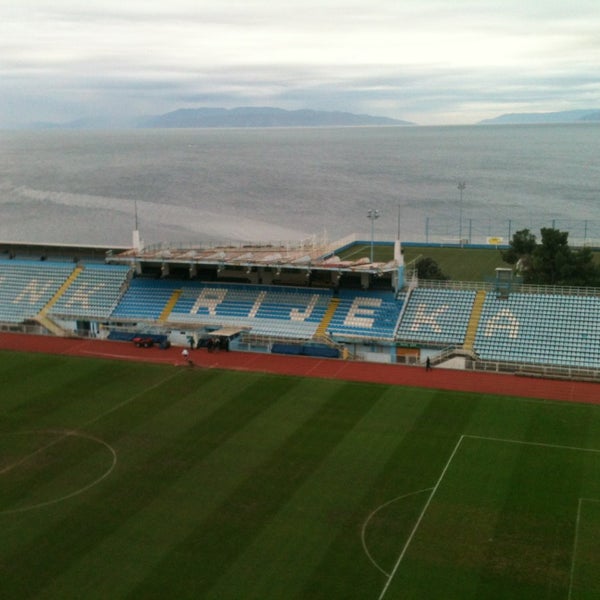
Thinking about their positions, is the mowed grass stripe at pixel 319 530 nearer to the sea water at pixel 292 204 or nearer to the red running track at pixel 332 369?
the red running track at pixel 332 369

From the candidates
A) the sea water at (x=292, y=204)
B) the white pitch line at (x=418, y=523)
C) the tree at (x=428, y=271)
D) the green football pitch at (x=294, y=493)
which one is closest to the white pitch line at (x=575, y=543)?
the green football pitch at (x=294, y=493)

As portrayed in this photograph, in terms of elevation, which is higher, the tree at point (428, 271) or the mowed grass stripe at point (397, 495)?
the tree at point (428, 271)

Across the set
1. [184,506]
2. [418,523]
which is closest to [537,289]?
[418,523]

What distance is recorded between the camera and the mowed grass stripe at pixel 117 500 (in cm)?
2142

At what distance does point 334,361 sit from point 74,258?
24.8m

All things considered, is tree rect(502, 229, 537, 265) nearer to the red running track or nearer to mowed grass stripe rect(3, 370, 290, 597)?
the red running track

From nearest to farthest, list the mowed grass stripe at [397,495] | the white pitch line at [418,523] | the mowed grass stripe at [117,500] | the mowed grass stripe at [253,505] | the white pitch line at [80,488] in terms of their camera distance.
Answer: the white pitch line at [418,523] < the mowed grass stripe at [397,495] < the mowed grass stripe at [253,505] < the mowed grass stripe at [117,500] < the white pitch line at [80,488]

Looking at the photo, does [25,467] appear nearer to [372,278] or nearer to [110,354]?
[110,354]

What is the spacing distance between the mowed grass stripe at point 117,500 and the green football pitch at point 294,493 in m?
0.07

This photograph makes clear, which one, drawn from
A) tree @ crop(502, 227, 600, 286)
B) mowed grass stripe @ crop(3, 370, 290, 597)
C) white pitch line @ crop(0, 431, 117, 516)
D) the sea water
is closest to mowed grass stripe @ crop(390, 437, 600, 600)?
mowed grass stripe @ crop(3, 370, 290, 597)

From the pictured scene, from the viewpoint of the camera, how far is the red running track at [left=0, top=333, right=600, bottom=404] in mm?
37344

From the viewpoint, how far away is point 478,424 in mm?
32219

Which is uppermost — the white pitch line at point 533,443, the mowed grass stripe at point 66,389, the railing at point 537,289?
the railing at point 537,289

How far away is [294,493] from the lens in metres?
25.5
